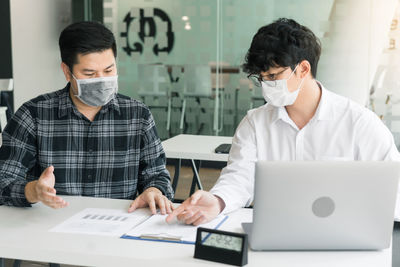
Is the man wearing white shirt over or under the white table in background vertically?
over

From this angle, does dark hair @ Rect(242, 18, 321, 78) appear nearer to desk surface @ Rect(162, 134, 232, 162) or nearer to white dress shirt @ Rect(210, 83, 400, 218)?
white dress shirt @ Rect(210, 83, 400, 218)

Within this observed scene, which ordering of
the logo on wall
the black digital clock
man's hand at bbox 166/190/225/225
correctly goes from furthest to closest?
the logo on wall
man's hand at bbox 166/190/225/225
the black digital clock

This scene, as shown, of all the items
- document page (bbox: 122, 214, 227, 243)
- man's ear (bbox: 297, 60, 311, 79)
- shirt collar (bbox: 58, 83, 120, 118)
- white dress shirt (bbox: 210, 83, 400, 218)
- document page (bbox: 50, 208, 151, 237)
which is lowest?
document page (bbox: 50, 208, 151, 237)

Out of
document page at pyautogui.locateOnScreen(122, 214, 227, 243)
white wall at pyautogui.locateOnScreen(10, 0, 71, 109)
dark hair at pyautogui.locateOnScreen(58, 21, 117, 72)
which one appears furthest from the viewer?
white wall at pyautogui.locateOnScreen(10, 0, 71, 109)

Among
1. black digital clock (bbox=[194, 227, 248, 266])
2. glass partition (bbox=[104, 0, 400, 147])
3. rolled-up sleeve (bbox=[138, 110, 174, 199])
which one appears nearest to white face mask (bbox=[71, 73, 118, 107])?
rolled-up sleeve (bbox=[138, 110, 174, 199])

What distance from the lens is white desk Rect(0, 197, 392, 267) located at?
1.38 metres

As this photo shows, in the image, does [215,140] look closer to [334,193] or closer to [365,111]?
[365,111]

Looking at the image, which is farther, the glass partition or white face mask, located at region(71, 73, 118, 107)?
the glass partition

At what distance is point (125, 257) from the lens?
139cm

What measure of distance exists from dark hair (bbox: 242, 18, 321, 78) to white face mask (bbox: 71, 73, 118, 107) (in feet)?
1.69

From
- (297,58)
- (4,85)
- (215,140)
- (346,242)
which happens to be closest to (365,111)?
(297,58)

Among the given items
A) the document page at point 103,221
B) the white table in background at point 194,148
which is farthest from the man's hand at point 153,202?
the white table in background at point 194,148

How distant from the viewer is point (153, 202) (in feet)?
5.96

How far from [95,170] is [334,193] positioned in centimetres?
105
